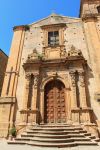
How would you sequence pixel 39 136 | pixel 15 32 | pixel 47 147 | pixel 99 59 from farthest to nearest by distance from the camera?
pixel 15 32 → pixel 99 59 → pixel 39 136 → pixel 47 147

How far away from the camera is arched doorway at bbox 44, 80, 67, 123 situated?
1120 centimetres

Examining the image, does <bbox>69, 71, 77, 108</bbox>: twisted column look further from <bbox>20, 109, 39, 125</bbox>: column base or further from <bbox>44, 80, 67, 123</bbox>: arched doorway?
<bbox>20, 109, 39, 125</bbox>: column base

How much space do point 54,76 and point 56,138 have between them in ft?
17.7

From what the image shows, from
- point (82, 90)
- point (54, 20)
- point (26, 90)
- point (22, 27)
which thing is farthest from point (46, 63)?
point (54, 20)

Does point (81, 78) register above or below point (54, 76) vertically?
below

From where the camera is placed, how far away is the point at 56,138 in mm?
7816

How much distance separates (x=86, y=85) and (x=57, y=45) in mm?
4303

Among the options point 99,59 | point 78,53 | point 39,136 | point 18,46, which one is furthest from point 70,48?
point 39,136

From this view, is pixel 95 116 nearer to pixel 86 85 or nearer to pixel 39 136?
pixel 86 85

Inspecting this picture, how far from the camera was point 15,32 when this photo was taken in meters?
15.3

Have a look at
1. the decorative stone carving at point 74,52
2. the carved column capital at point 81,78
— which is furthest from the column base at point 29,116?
the decorative stone carving at point 74,52

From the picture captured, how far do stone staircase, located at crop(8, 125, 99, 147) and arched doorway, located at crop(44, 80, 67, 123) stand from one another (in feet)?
6.95

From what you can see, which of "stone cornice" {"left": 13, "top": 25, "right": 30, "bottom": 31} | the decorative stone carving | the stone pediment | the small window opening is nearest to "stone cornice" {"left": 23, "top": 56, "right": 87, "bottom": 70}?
the decorative stone carving

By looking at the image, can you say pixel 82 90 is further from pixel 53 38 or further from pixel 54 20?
pixel 54 20
